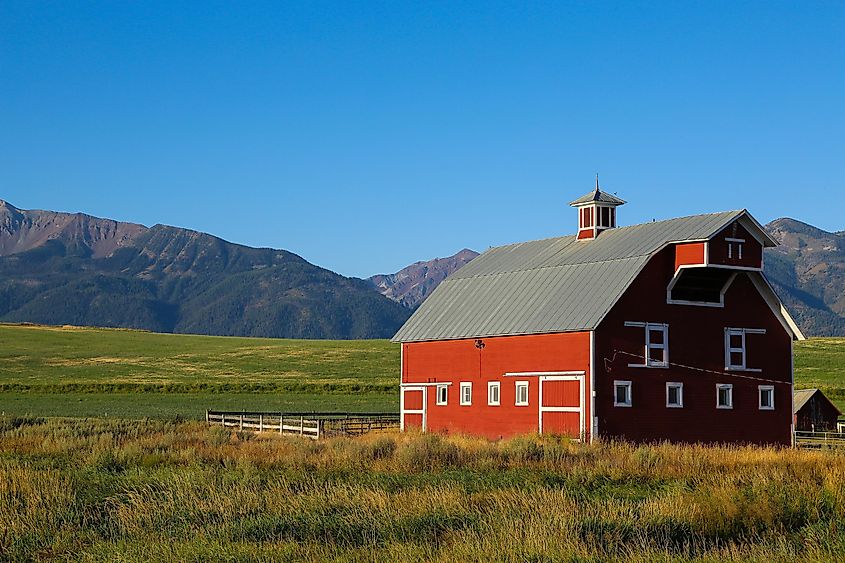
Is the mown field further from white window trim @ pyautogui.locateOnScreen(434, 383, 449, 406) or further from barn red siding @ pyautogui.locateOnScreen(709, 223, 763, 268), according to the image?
barn red siding @ pyautogui.locateOnScreen(709, 223, 763, 268)

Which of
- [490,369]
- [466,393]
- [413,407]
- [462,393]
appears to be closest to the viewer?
[490,369]

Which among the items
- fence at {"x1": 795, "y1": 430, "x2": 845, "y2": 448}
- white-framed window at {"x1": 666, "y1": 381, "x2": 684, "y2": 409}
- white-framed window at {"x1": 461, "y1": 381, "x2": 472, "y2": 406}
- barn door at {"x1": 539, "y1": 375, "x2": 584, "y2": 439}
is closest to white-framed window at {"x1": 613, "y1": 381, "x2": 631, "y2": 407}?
barn door at {"x1": 539, "y1": 375, "x2": 584, "y2": 439}

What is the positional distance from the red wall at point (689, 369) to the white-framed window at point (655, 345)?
0.17m

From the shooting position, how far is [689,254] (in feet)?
133

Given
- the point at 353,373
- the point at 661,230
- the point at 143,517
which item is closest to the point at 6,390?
the point at 353,373

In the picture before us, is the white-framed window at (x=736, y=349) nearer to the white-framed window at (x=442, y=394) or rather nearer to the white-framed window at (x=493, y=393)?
the white-framed window at (x=493, y=393)

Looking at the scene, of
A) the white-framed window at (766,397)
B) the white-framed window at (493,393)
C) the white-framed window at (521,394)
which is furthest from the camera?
the white-framed window at (493,393)

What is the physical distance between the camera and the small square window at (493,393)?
43.9m

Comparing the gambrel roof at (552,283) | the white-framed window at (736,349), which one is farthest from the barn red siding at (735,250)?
the white-framed window at (736,349)

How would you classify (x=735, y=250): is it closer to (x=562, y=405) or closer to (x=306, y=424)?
(x=562, y=405)

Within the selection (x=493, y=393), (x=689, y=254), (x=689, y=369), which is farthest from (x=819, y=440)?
(x=493, y=393)

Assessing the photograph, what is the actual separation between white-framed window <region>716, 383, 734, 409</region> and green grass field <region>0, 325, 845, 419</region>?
26.2m

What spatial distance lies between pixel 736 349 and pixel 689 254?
4715 millimetres

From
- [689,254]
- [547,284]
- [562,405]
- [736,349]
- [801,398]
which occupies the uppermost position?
[689,254]
